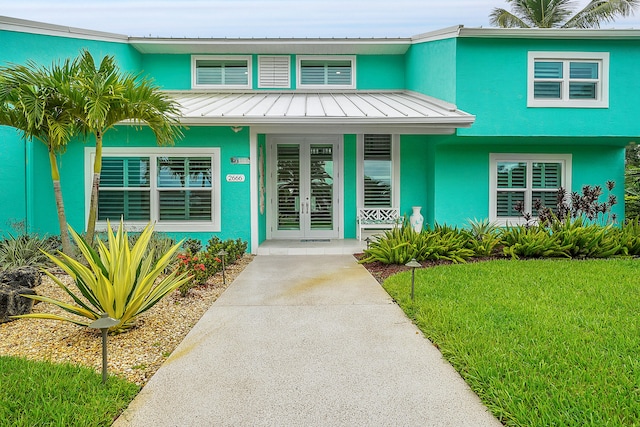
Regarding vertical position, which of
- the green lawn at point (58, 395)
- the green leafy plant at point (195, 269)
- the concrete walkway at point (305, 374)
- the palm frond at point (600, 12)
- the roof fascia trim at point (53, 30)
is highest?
the palm frond at point (600, 12)

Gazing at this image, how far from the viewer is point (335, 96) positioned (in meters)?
11.5

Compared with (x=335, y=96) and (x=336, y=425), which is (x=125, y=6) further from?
(x=336, y=425)

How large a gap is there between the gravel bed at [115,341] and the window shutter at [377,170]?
6.71 m

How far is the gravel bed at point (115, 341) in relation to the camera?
3.41 m

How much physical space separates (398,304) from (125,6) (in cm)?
3076

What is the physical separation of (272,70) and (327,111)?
13.1ft

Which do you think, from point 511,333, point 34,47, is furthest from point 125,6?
point 511,333

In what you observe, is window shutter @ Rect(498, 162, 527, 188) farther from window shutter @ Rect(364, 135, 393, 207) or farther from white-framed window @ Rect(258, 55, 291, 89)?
white-framed window @ Rect(258, 55, 291, 89)

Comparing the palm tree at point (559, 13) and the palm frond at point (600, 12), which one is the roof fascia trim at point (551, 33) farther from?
the palm tree at point (559, 13)

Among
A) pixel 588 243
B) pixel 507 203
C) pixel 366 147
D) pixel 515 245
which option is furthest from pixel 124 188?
pixel 588 243

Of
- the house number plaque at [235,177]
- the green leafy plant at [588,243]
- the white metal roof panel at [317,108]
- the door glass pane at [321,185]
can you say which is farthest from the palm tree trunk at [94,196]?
the green leafy plant at [588,243]

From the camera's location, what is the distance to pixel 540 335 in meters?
3.71

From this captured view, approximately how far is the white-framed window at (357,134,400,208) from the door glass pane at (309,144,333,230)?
0.83 meters

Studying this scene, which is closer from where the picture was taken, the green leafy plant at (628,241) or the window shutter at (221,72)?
the green leafy plant at (628,241)
